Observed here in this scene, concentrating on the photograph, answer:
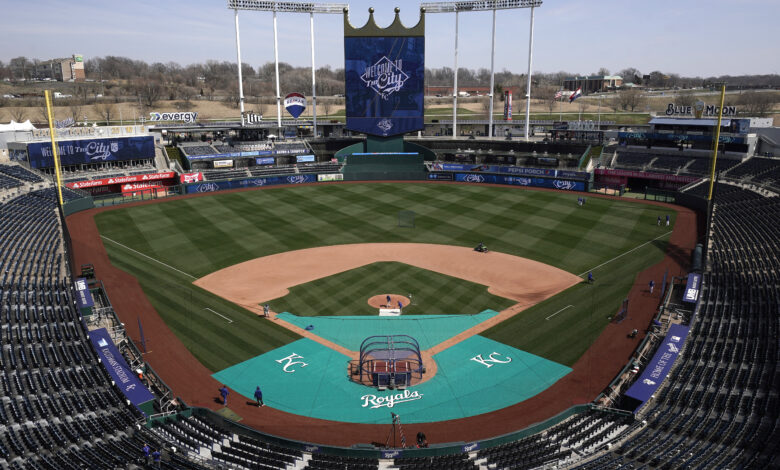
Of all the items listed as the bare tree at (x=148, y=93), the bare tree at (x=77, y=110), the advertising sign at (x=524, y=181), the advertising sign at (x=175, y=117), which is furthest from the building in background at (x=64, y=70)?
the advertising sign at (x=524, y=181)

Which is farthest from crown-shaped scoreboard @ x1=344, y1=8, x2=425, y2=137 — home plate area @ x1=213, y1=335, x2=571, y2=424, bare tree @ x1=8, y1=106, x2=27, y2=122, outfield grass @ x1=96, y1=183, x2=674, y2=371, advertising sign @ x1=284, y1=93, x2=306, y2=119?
bare tree @ x1=8, y1=106, x2=27, y2=122

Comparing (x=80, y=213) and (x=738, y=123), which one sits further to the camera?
(x=738, y=123)

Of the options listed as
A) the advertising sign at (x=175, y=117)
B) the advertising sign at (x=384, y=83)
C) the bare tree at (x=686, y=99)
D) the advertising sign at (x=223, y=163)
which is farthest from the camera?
the bare tree at (x=686, y=99)

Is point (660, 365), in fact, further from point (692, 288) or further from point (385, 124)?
point (385, 124)

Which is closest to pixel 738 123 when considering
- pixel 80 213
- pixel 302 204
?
pixel 302 204

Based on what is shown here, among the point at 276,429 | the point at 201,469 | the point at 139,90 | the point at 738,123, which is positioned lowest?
the point at 276,429

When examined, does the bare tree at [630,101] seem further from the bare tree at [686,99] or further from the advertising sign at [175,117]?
the advertising sign at [175,117]

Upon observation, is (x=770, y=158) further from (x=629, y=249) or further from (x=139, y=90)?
(x=139, y=90)

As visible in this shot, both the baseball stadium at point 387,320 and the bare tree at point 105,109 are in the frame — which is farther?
the bare tree at point 105,109
